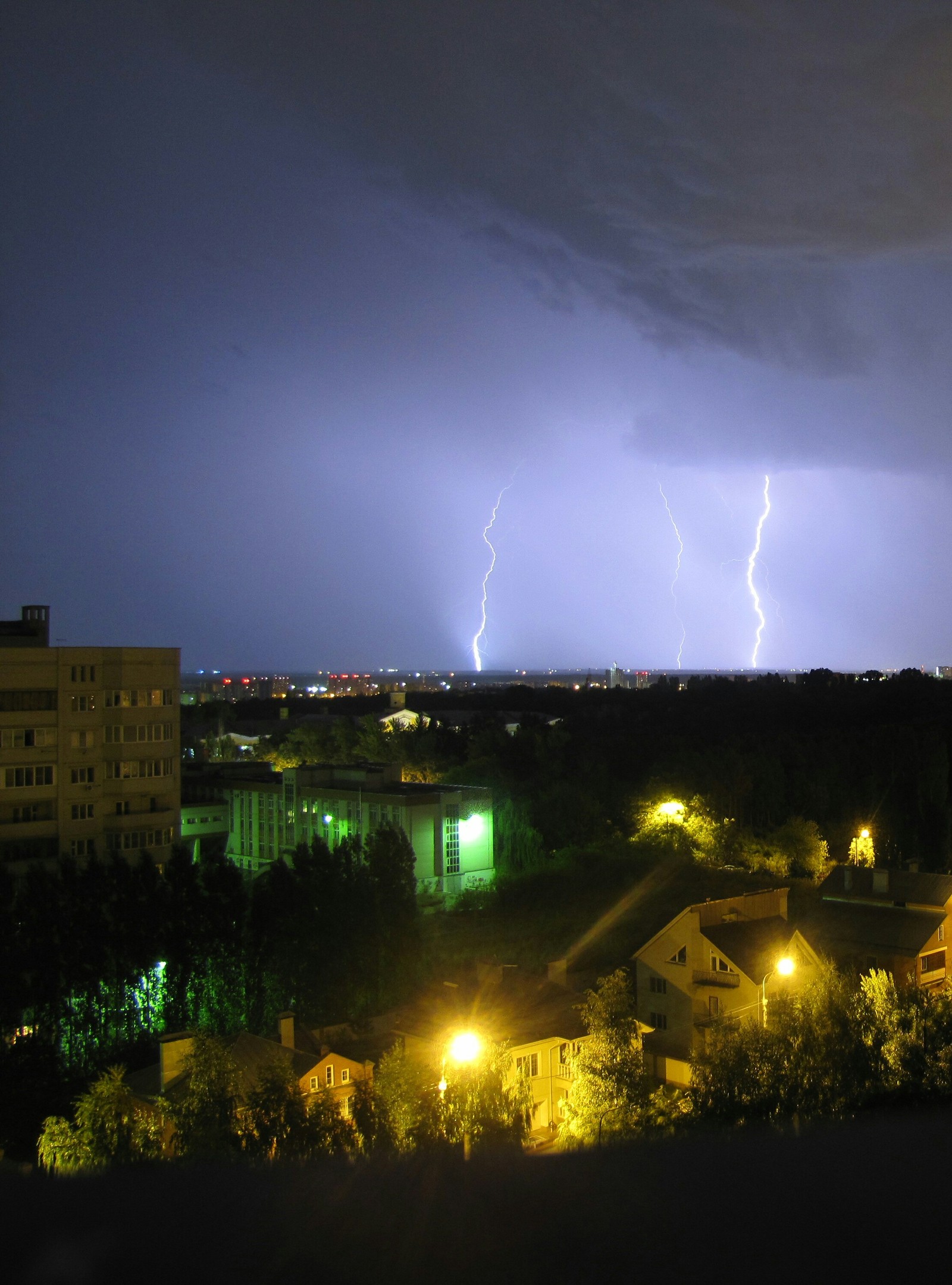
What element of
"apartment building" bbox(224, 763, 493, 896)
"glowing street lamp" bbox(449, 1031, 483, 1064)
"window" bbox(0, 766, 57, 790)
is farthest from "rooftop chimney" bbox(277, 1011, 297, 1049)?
"window" bbox(0, 766, 57, 790)

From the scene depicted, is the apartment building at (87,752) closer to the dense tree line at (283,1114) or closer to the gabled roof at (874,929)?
the dense tree line at (283,1114)

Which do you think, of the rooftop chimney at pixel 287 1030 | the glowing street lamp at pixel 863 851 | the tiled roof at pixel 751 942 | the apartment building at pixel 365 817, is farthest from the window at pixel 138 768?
the glowing street lamp at pixel 863 851

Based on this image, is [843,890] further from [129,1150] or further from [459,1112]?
[129,1150]

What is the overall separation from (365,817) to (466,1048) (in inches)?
414

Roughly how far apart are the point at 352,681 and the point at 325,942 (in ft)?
317

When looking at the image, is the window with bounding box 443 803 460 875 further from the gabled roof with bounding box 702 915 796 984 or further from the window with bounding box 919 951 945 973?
the window with bounding box 919 951 945 973

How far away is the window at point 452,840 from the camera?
1666 centimetres

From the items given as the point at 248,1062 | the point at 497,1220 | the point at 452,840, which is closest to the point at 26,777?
the point at 452,840

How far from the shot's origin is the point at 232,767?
22703 millimetres

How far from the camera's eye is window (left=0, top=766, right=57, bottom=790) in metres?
14.3

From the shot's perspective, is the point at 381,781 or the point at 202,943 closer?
the point at 202,943

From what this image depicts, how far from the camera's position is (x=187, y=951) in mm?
10922

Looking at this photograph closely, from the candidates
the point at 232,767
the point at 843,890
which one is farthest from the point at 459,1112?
the point at 232,767

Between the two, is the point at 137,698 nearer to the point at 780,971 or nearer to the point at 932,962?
the point at 780,971
